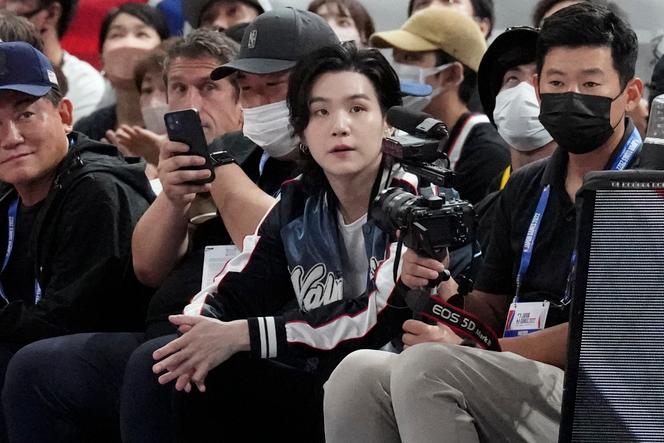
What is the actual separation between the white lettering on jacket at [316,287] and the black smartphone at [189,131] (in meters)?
0.48

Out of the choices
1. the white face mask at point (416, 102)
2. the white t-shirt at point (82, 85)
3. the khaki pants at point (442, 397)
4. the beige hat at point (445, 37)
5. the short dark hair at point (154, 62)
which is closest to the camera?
the khaki pants at point (442, 397)

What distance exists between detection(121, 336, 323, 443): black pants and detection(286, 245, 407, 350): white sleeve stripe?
0.12m

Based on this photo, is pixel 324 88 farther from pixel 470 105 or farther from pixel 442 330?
pixel 470 105

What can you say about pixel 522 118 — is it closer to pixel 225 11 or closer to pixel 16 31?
pixel 225 11

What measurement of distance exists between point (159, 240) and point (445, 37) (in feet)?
5.38

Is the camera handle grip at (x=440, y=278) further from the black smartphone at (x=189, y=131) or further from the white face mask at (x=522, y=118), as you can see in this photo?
the white face mask at (x=522, y=118)

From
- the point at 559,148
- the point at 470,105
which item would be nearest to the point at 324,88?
the point at 559,148

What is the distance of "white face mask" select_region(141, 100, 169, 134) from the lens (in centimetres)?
556

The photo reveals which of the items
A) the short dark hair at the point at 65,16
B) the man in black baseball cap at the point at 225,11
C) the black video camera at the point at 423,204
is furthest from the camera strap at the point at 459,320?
the short dark hair at the point at 65,16

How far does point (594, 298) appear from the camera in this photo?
2904 mm

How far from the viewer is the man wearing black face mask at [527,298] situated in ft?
10.7

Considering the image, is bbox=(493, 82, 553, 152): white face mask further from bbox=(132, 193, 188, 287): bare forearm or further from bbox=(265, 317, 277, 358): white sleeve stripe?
bbox=(265, 317, 277, 358): white sleeve stripe

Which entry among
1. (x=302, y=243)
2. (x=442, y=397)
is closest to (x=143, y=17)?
(x=302, y=243)

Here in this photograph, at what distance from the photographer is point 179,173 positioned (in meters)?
4.16
